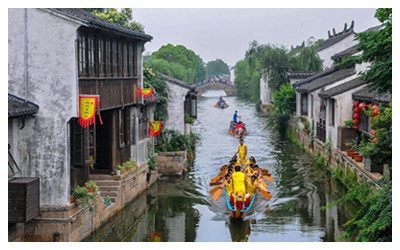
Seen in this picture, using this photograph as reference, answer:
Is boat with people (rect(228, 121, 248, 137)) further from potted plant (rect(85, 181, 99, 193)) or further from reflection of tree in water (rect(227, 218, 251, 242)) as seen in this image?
potted plant (rect(85, 181, 99, 193))

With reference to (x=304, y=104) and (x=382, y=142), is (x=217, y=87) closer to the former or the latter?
→ (x=304, y=104)

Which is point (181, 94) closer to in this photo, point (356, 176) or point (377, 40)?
point (356, 176)

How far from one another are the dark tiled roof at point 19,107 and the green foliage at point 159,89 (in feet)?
39.4

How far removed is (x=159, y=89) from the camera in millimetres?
28328

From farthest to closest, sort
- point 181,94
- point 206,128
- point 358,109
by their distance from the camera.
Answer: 1. point 206,128
2. point 181,94
3. point 358,109

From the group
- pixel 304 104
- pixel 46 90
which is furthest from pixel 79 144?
pixel 304 104

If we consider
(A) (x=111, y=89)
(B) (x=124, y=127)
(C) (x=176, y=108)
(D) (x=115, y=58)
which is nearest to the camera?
(A) (x=111, y=89)

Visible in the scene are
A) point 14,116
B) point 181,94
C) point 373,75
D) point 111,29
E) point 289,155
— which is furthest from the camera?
point 289,155

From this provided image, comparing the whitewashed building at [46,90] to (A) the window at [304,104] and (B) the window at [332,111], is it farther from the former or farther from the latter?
(A) the window at [304,104]

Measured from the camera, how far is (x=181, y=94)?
97.4 feet

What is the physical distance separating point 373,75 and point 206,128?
38.0 metres

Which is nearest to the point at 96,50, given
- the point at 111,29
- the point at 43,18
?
the point at 111,29

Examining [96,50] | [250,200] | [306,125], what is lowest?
[250,200]

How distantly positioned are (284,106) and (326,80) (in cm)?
819
